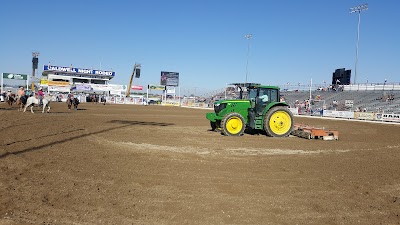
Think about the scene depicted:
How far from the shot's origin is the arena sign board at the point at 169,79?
229 feet

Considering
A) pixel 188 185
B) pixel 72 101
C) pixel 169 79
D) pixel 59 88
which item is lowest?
pixel 188 185

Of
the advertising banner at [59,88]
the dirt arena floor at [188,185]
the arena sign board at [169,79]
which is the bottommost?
the dirt arena floor at [188,185]

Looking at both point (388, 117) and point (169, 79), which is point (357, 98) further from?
point (169, 79)

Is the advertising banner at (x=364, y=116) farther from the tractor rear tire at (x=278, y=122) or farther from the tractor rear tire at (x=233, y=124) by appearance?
the tractor rear tire at (x=233, y=124)

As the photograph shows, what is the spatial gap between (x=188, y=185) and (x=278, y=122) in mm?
8747

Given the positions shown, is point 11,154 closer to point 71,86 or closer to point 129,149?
point 129,149

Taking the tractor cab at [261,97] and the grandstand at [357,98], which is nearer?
the tractor cab at [261,97]

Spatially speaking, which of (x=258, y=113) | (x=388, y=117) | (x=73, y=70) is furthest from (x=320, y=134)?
(x=73, y=70)

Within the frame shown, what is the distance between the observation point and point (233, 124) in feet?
42.7

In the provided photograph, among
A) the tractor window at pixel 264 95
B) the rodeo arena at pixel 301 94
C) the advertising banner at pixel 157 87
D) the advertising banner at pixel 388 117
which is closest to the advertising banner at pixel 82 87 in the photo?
the rodeo arena at pixel 301 94

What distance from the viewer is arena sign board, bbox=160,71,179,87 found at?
229 feet

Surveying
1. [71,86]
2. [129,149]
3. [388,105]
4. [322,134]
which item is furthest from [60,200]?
[71,86]

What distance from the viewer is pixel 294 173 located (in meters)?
6.61

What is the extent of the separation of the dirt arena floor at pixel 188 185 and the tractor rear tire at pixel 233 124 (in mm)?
3526
